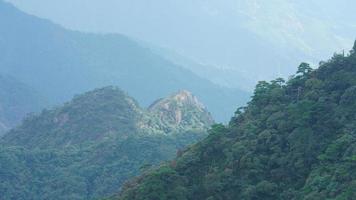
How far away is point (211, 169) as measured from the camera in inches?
1216

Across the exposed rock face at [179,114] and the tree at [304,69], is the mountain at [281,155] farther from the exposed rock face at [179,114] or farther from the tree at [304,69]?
the exposed rock face at [179,114]

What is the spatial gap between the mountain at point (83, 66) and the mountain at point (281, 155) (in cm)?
10389

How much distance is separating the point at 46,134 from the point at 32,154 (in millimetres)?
11882

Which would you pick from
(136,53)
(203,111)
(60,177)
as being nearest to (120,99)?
(203,111)

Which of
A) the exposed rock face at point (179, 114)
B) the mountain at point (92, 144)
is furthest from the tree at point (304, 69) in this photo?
the exposed rock face at point (179, 114)

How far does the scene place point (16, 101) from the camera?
5002 inches

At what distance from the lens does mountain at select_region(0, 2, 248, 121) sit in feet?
481

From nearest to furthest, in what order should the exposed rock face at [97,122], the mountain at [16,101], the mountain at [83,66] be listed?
the exposed rock face at [97,122], the mountain at [16,101], the mountain at [83,66]

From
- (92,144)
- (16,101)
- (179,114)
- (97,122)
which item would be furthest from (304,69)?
(16,101)

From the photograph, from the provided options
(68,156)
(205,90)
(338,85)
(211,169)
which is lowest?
(211,169)

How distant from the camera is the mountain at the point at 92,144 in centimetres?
5409

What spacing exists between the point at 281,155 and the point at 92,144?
34.9 m

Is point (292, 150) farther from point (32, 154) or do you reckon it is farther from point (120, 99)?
point (120, 99)

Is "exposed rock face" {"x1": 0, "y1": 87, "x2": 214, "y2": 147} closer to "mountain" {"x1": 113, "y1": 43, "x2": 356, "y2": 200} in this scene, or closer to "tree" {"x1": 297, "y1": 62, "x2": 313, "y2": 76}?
"tree" {"x1": 297, "y1": 62, "x2": 313, "y2": 76}
